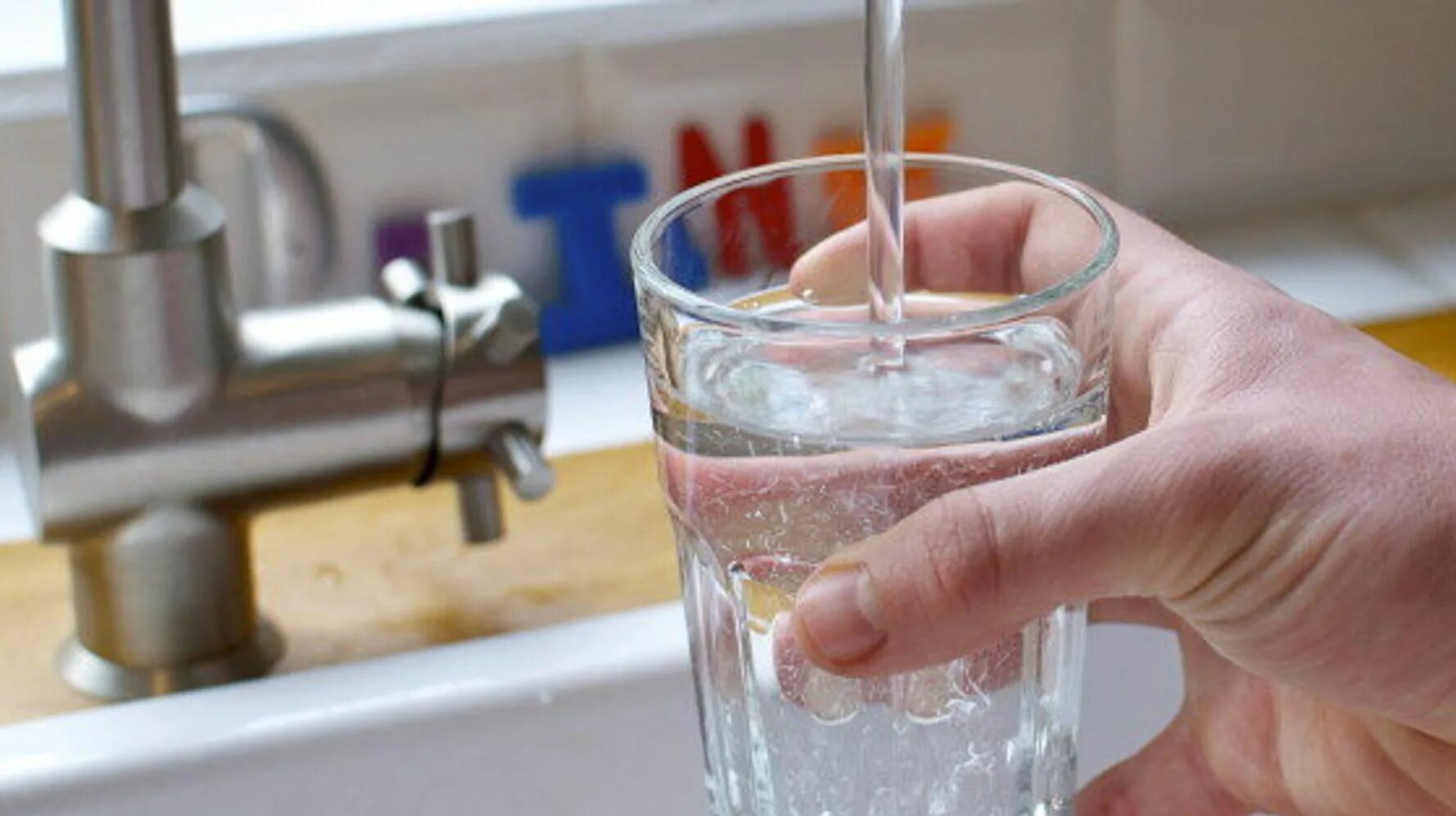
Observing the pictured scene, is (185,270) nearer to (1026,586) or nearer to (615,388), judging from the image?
(615,388)

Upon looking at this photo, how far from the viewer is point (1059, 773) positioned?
2.12ft

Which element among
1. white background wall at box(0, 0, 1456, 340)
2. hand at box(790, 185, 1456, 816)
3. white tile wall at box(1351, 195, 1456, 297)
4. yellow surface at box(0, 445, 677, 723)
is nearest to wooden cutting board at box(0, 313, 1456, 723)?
yellow surface at box(0, 445, 677, 723)

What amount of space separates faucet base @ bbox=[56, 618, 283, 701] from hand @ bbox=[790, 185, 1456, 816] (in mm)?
303

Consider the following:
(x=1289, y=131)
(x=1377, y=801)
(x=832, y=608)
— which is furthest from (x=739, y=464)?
(x=1289, y=131)

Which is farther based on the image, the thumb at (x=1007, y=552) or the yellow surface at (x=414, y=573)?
the yellow surface at (x=414, y=573)

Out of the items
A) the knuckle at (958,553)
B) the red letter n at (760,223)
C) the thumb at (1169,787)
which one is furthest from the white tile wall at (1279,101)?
the knuckle at (958,553)

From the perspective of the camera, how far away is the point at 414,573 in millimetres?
936

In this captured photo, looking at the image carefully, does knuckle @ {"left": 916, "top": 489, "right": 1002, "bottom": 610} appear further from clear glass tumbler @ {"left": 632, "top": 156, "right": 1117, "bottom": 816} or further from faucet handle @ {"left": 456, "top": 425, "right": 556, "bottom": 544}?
faucet handle @ {"left": 456, "top": 425, "right": 556, "bottom": 544}

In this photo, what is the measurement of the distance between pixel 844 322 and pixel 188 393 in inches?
13.5

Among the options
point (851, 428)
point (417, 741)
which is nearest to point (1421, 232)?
point (417, 741)

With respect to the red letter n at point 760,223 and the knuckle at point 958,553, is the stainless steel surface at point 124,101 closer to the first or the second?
the red letter n at point 760,223

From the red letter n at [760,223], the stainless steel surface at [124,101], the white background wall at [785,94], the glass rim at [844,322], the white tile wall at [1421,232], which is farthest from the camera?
the white tile wall at [1421,232]

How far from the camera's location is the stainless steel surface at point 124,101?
2.57 feet

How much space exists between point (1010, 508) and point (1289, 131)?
0.66 m
